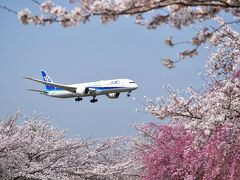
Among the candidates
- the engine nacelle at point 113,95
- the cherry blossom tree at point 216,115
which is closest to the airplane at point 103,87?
the engine nacelle at point 113,95

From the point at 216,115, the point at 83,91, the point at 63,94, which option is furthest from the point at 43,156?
the point at 63,94

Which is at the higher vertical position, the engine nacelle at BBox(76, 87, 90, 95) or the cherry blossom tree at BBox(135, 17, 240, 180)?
the cherry blossom tree at BBox(135, 17, 240, 180)

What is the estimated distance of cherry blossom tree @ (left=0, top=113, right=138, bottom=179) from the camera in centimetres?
1612

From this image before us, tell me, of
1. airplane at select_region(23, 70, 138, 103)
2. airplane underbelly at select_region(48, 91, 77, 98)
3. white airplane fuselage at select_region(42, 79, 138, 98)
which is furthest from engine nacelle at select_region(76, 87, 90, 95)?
airplane underbelly at select_region(48, 91, 77, 98)

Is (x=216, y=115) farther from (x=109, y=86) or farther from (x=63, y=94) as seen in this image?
(x=63, y=94)

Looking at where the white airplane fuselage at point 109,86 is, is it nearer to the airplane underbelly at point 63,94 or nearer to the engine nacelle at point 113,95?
the engine nacelle at point 113,95

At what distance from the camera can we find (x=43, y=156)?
19.4 meters

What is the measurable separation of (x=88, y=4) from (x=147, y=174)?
11941 millimetres

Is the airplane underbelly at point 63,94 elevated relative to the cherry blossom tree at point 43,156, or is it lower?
lower

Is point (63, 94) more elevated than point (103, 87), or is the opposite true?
point (103, 87)

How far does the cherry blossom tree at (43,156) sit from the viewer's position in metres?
16.1

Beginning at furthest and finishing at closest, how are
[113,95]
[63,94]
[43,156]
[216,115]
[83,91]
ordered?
[63,94], [113,95], [83,91], [43,156], [216,115]

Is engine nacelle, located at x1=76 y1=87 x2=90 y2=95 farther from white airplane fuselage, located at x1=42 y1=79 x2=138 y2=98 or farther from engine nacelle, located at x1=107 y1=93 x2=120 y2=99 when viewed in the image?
engine nacelle, located at x1=107 y1=93 x2=120 y2=99

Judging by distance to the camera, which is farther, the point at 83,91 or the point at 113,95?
the point at 113,95
